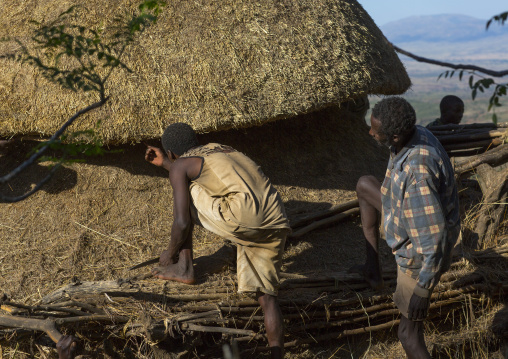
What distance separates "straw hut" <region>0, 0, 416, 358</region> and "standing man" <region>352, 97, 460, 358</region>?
4.51ft

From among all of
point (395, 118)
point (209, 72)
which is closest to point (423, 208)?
point (395, 118)

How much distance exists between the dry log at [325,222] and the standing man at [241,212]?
105cm

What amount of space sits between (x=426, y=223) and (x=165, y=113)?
2290 millimetres

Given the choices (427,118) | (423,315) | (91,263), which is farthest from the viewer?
(427,118)

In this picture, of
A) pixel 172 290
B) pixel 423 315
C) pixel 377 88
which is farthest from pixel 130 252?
pixel 377 88

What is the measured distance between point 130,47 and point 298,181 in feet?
6.46

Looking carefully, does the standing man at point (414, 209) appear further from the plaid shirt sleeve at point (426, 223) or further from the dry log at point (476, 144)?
the dry log at point (476, 144)

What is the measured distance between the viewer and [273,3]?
483 cm

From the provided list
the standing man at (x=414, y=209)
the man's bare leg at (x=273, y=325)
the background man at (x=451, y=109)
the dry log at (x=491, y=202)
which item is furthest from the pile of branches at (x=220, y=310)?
the background man at (x=451, y=109)

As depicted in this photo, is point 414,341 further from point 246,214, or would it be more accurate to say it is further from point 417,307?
point 246,214

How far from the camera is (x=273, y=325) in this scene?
124 inches

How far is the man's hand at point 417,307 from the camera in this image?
8.79 feet

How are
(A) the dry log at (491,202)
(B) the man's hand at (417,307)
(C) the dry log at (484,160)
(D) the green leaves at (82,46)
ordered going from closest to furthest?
1. (D) the green leaves at (82,46)
2. (B) the man's hand at (417,307)
3. (A) the dry log at (491,202)
4. (C) the dry log at (484,160)

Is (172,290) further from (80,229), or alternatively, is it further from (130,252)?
(80,229)
